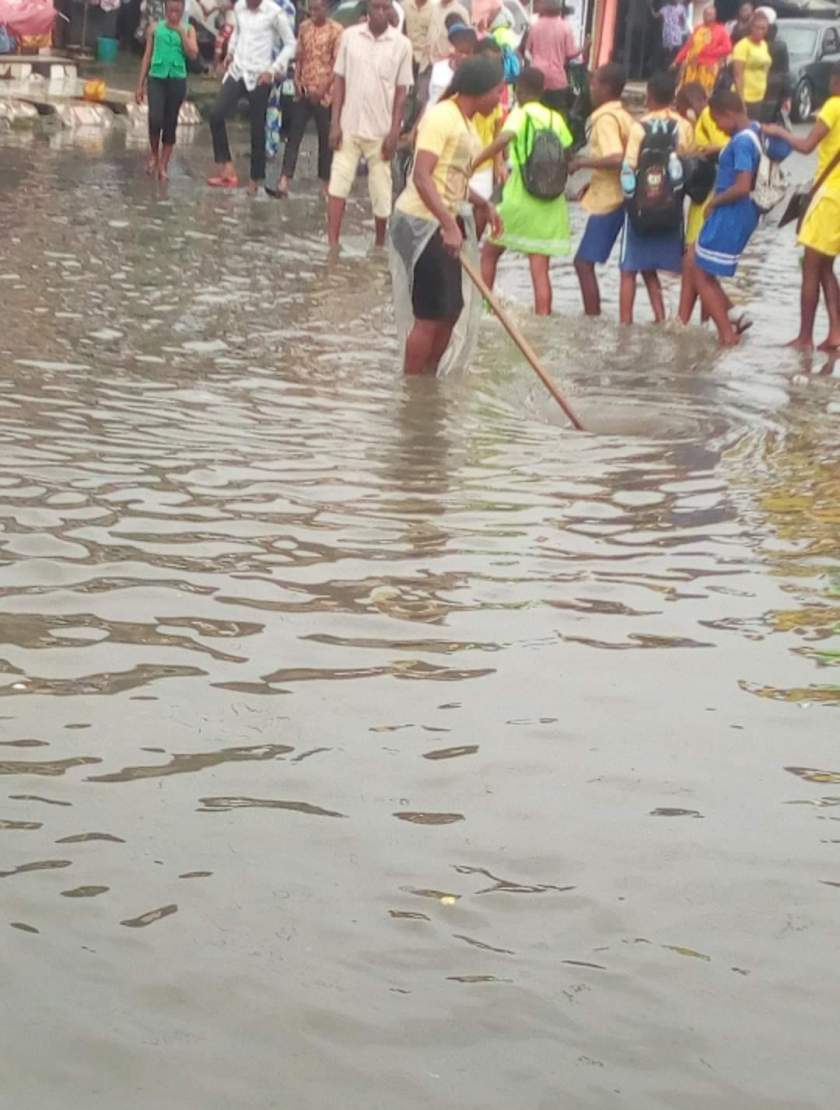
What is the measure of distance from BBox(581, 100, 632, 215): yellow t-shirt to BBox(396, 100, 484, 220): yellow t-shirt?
2.14 meters

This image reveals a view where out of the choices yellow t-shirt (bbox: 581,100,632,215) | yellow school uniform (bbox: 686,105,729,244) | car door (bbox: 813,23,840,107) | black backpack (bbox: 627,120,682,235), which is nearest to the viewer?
black backpack (bbox: 627,120,682,235)

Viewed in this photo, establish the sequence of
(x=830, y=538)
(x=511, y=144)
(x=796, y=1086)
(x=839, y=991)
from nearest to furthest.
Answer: (x=796, y=1086)
(x=839, y=991)
(x=830, y=538)
(x=511, y=144)

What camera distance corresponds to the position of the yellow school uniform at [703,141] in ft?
36.8

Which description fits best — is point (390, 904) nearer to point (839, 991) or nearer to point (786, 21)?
point (839, 991)

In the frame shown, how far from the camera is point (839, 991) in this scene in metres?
3.52

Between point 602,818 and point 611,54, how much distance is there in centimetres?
2862

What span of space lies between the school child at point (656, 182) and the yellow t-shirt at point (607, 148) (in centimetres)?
11

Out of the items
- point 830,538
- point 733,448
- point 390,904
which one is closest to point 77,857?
point 390,904

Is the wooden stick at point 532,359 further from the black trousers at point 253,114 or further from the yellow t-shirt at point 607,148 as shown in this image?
the black trousers at point 253,114

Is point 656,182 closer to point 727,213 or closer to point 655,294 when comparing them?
point 727,213

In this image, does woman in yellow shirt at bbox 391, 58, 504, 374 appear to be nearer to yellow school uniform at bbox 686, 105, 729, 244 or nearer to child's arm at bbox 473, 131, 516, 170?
child's arm at bbox 473, 131, 516, 170

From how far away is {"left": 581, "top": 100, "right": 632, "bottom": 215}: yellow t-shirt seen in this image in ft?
36.0

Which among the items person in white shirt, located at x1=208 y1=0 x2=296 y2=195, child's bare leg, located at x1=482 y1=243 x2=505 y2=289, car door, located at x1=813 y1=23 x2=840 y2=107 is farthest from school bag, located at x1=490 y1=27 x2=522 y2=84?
car door, located at x1=813 y1=23 x2=840 y2=107

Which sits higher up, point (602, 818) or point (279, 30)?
point (279, 30)
